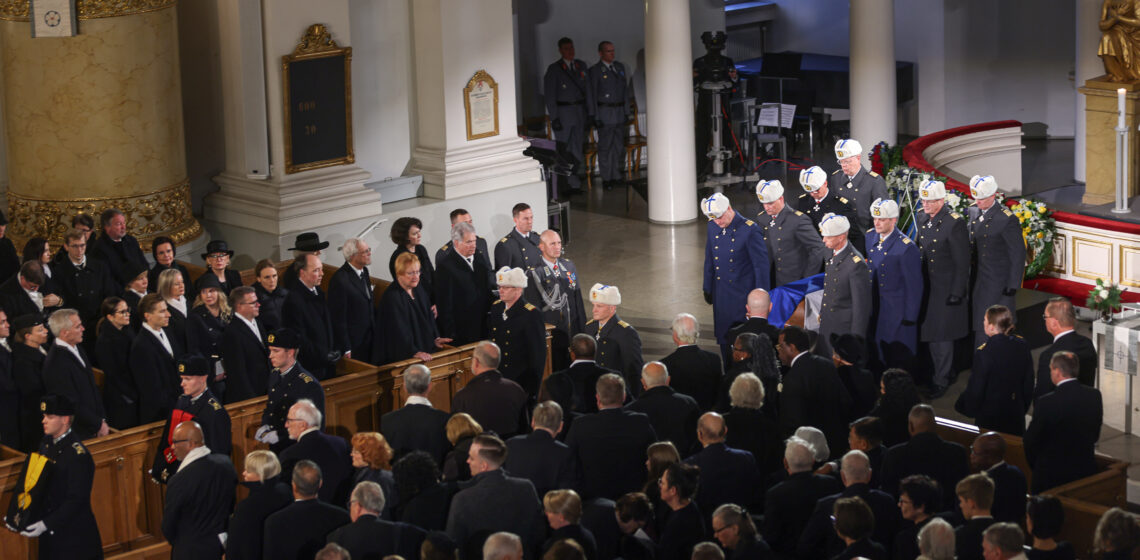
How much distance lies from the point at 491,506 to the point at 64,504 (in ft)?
7.05

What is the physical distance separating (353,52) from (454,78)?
3.09 feet

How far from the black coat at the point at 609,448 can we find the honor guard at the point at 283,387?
4.81 ft

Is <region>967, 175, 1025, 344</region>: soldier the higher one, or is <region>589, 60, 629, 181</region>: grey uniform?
<region>589, 60, 629, 181</region>: grey uniform

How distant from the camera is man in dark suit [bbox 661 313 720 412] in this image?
8656 millimetres

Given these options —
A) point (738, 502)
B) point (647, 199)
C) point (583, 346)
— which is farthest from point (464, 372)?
point (647, 199)

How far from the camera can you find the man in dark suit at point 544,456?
7.23 m

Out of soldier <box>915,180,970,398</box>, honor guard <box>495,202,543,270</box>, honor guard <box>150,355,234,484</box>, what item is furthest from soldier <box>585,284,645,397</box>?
A: soldier <box>915,180,970,398</box>

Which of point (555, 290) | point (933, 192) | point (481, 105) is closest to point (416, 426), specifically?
point (555, 290)

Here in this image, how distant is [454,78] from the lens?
1395cm

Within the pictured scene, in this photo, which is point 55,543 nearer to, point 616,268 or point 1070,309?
point 1070,309

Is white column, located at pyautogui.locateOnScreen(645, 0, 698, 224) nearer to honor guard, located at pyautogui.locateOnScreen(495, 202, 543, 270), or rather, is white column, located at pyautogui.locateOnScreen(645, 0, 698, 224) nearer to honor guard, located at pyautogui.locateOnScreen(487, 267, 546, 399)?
honor guard, located at pyautogui.locateOnScreen(495, 202, 543, 270)

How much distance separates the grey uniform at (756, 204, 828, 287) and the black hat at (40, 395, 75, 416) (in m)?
5.62

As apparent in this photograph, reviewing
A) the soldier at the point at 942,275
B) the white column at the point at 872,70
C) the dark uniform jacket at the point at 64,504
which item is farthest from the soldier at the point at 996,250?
the dark uniform jacket at the point at 64,504

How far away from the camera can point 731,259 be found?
→ 11.1 metres
